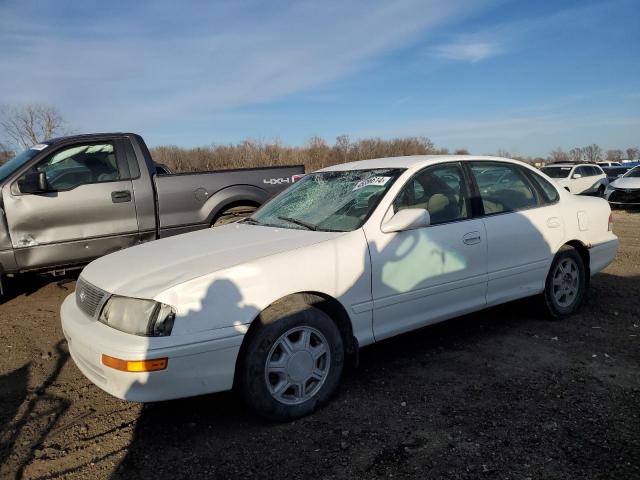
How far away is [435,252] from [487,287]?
0.68 meters

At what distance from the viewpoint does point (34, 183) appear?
5188mm

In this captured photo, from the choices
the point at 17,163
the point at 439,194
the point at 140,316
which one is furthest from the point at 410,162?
the point at 17,163

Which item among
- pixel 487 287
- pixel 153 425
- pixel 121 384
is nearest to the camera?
pixel 121 384

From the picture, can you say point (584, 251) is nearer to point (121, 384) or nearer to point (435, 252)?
point (435, 252)

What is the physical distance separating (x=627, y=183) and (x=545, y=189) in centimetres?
1260

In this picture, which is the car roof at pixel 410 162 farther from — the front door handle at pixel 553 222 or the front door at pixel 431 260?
the front door handle at pixel 553 222

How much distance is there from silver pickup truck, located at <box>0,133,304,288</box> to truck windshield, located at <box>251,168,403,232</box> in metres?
1.96

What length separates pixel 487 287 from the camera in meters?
3.95

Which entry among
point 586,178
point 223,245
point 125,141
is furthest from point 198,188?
point 586,178

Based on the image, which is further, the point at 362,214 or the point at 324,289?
the point at 362,214

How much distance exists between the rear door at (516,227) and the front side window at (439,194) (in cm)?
19

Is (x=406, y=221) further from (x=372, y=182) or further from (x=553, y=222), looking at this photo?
(x=553, y=222)

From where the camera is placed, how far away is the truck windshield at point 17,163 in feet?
17.5

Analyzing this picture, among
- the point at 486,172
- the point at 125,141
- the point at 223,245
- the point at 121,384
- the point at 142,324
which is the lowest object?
the point at 121,384
